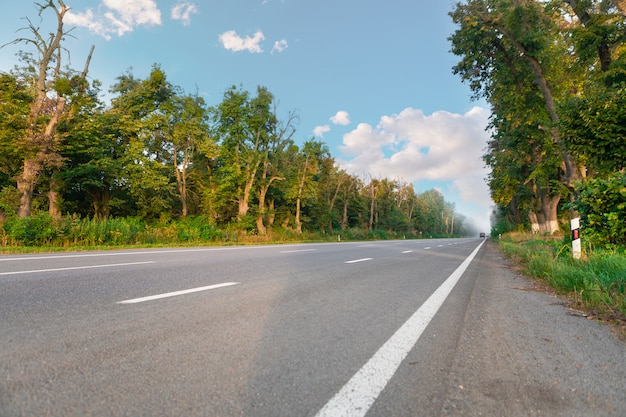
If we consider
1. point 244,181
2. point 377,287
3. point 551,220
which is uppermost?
point 244,181

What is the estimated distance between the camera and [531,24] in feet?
46.8

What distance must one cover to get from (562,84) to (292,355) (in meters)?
22.4

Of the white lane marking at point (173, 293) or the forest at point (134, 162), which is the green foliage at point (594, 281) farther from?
the forest at point (134, 162)

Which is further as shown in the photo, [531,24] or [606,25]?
[531,24]

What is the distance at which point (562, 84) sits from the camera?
18062mm

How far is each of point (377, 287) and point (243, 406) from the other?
159 inches

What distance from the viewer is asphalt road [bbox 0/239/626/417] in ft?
5.82

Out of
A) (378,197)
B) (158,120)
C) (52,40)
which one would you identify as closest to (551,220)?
(158,120)

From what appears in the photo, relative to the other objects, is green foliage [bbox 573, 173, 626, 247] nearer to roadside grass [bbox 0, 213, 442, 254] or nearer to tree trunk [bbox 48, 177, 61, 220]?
roadside grass [bbox 0, 213, 442, 254]

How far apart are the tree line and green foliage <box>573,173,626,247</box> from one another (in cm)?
2

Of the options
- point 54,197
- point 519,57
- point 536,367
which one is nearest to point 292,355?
point 536,367

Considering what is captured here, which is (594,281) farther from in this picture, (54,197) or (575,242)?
(54,197)

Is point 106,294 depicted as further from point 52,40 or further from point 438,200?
point 438,200

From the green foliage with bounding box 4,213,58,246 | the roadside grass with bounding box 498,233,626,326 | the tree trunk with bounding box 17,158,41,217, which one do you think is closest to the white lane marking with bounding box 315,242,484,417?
the roadside grass with bounding box 498,233,626,326
